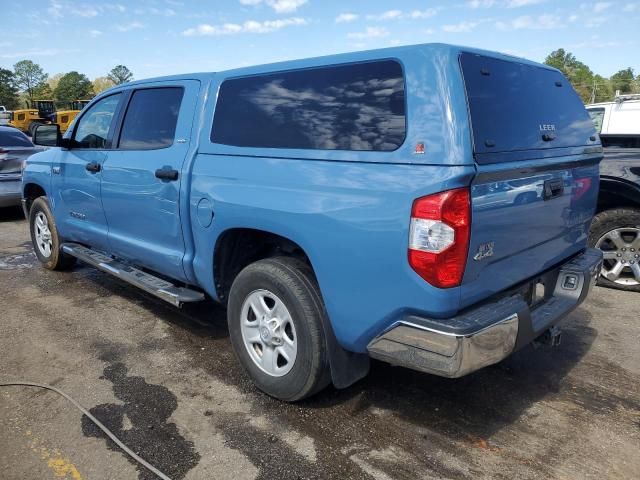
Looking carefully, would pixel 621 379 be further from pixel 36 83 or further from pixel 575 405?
pixel 36 83

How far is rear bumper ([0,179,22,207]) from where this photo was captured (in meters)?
8.66

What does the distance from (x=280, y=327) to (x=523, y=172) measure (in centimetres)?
156

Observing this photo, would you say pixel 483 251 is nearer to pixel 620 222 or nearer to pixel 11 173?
pixel 620 222

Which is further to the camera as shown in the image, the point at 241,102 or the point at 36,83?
the point at 36,83

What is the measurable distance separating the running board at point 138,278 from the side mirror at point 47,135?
102 cm

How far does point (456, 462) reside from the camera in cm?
264

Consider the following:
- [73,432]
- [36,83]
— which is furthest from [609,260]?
[36,83]

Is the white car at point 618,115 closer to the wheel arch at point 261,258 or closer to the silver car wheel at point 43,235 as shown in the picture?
the wheel arch at point 261,258

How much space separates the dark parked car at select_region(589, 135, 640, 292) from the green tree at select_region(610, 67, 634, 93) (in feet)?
257

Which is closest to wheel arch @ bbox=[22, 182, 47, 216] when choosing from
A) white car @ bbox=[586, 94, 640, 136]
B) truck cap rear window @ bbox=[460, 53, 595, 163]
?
truck cap rear window @ bbox=[460, 53, 595, 163]

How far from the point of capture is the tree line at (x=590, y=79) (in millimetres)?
64875

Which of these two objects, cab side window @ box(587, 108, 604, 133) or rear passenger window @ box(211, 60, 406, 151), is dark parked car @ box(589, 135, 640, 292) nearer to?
cab side window @ box(587, 108, 604, 133)

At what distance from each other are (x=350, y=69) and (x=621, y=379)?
8.92 feet

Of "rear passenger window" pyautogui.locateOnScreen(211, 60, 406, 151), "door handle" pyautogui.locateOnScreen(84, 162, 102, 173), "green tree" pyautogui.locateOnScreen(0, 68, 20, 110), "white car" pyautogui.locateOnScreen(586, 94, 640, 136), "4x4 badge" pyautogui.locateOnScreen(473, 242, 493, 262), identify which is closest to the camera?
"4x4 badge" pyautogui.locateOnScreen(473, 242, 493, 262)
